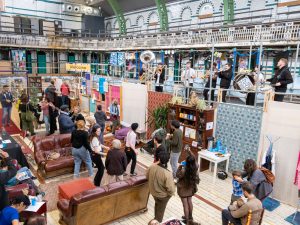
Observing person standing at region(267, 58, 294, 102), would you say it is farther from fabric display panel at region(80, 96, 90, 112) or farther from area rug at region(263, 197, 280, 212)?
fabric display panel at region(80, 96, 90, 112)

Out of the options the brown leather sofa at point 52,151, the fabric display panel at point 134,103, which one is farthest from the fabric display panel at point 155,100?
the brown leather sofa at point 52,151

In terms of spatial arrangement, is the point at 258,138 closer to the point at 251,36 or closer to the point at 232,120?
the point at 232,120

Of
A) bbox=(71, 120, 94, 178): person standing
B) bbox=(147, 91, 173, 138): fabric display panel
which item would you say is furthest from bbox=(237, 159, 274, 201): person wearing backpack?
bbox=(147, 91, 173, 138): fabric display panel

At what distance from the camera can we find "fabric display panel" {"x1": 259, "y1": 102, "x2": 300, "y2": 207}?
5520 mm

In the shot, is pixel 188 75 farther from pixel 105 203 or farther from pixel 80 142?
pixel 105 203

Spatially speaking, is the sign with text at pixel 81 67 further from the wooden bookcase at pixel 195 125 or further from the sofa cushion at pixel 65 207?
the sofa cushion at pixel 65 207

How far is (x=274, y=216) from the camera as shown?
516 cm

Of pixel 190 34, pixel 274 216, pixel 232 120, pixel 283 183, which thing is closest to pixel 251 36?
pixel 190 34

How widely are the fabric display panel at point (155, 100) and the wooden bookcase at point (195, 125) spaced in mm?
892

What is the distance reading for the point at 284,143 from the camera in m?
→ 5.68

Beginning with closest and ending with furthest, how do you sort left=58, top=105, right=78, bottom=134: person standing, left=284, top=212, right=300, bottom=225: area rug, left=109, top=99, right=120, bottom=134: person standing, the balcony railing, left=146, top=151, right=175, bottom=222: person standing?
left=146, top=151, right=175, bottom=222: person standing, left=284, top=212, right=300, bottom=225: area rug, left=58, top=105, right=78, bottom=134: person standing, the balcony railing, left=109, top=99, right=120, bottom=134: person standing

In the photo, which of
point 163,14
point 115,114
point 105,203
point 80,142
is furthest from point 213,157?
point 163,14

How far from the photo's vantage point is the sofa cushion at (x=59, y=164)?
6.28 meters

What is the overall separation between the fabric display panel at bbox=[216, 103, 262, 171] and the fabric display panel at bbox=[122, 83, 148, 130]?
133 inches
